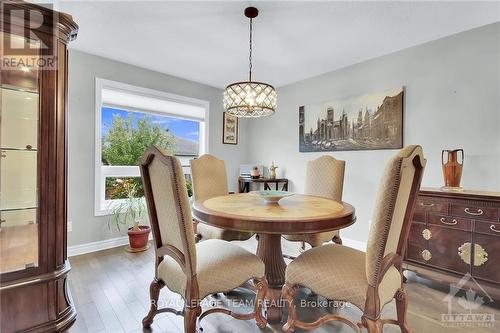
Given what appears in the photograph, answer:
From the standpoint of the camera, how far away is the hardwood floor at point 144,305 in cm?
160

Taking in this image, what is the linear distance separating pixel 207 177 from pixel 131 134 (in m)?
1.53

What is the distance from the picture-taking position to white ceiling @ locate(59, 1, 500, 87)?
6.57 ft

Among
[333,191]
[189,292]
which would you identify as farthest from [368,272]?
[333,191]

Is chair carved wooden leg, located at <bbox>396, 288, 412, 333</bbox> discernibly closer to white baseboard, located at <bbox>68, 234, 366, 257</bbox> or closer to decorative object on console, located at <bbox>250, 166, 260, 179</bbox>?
white baseboard, located at <bbox>68, 234, 366, 257</bbox>

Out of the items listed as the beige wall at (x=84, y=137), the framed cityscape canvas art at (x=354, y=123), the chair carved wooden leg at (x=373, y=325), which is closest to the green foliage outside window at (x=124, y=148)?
the beige wall at (x=84, y=137)

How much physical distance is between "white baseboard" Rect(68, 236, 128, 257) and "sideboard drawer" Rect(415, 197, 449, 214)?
3415mm

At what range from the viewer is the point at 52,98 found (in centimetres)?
141

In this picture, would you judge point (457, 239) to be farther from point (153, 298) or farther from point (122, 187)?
point (122, 187)

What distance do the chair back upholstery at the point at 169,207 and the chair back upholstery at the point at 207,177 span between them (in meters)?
0.98

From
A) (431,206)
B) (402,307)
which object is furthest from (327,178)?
(402,307)

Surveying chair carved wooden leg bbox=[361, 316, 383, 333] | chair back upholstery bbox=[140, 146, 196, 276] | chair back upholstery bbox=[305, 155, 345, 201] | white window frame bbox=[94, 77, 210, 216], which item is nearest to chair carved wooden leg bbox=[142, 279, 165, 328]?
chair back upholstery bbox=[140, 146, 196, 276]

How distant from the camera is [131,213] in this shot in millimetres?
3107

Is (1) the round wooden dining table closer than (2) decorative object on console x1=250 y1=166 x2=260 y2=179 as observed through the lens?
Yes

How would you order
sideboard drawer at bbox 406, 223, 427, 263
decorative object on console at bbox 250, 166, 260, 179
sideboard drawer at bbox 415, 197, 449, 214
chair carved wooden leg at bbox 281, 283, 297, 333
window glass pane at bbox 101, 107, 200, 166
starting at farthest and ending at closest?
decorative object on console at bbox 250, 166, 260, 179 → window glass pane at bbox 101, 107, 200, 166 → sideboard drawer at bbox 406, 223, 427, 263 → sideboard drawer at bbox 415, 197, 449, 214 → chair carved wooden leg at bbox 281, 283, 297, 333
